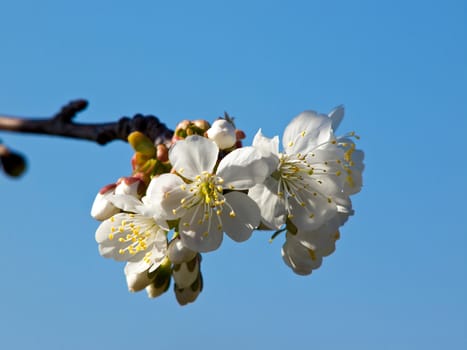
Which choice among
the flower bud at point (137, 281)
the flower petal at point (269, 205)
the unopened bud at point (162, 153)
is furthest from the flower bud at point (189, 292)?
the unopened bud at point (162, 153)

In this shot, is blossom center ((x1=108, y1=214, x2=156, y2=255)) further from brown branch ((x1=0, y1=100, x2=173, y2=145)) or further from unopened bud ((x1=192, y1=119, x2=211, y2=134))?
brown branch ((x1=0, y1=100, x2=173, y2=145))

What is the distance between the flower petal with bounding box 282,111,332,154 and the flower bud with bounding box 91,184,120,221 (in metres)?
0.83

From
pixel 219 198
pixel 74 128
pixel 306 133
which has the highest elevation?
pixel 306 133

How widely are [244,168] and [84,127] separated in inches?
34.0

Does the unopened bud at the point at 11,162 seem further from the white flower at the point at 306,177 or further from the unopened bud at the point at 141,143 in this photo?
the white flower at the point at 306,177

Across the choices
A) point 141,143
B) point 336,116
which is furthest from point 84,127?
point 336,116

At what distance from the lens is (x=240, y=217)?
271cm

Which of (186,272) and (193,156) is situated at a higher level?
(193,156)

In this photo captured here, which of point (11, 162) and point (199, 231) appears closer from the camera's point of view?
point (11, 162)

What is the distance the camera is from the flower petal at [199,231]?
2688 mm

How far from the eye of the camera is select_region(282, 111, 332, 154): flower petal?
2.99 m

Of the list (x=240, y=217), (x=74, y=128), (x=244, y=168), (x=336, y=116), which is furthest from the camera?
(x=336, y=116)

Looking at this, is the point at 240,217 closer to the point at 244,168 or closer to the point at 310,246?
the point at 244,168

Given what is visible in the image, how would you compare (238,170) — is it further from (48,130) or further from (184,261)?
(48,130)
